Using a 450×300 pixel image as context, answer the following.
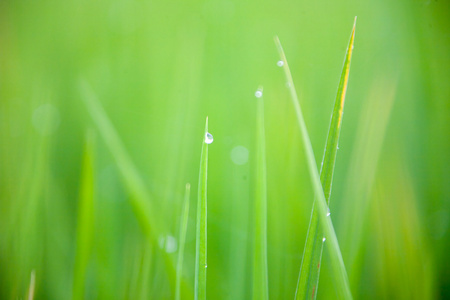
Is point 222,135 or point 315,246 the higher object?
point 222,135

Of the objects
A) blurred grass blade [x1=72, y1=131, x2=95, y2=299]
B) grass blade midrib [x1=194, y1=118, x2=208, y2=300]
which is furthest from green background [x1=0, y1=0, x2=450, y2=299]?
grass blade midrib [x1=194, y1=118, x2=208, y2=300]

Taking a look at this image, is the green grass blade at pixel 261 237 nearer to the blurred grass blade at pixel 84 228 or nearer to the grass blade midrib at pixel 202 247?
the grass blade midrib at pixel 202 247

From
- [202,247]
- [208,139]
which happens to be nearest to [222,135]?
[208,139]

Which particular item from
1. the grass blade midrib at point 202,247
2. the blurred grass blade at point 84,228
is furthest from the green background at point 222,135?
the grass blade midrib at point 202,247

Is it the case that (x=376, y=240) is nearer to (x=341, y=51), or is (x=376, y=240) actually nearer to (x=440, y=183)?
(x=440, y=183)

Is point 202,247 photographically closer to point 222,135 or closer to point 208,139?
point 208,139

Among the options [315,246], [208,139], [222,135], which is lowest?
[315,246]

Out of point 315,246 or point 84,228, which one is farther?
point 84,228

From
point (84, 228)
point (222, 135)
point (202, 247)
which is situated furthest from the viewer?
point (222, 135)
